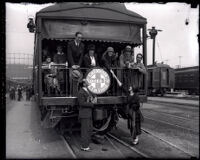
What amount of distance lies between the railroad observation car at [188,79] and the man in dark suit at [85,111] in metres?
27.1

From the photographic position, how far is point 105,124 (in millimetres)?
7871

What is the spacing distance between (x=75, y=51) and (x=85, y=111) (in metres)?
1.67

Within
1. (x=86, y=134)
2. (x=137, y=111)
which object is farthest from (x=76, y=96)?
(x=137, y=111)

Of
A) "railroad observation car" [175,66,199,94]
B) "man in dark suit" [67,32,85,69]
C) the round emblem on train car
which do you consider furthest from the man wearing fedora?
"railroad observation car" [175,66,199,94]

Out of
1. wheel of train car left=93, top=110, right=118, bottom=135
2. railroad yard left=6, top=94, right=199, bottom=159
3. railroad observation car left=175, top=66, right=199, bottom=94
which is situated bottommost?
railroad yard left=6, top=94, right=199, bottom=159

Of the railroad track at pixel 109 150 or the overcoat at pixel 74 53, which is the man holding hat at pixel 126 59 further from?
the railroad track at pixel 109 150

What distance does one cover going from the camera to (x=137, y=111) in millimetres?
7418

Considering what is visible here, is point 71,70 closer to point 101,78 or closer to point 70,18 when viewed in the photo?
point 101,78

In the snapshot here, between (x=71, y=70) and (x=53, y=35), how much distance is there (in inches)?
39.5

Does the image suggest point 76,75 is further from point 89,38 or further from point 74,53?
point 89,38

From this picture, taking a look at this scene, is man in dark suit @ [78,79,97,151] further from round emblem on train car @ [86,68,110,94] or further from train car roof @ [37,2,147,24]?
train car roof @ [37,2,147,24]

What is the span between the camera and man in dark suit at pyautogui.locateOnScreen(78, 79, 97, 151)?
Result: 264 inches

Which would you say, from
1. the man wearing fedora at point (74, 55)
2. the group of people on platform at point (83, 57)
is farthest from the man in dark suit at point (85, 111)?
the group of people on platform at point (83, 57)

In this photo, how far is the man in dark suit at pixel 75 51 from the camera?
7.23 metres
